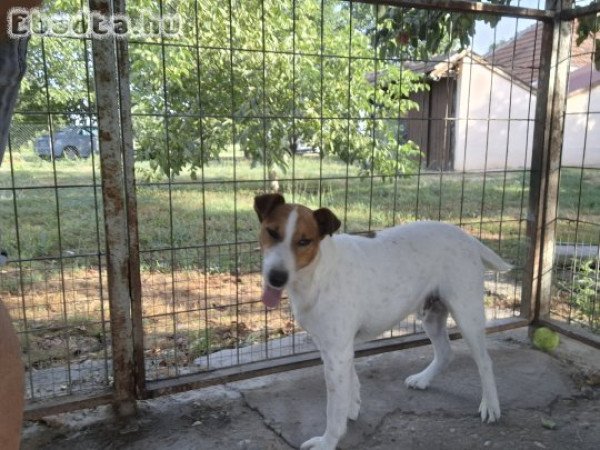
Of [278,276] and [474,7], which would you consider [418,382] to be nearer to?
[278,276]

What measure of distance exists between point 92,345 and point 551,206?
3.98 meters

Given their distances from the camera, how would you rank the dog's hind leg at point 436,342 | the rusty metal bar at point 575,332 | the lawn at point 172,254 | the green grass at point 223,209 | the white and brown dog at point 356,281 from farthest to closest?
the green grass at point 223,209
the rusty metal bar at point 575,332
the dog's hind leg at point 436,342
the lawn at point 172,254
the white and brown dog at point 356,281

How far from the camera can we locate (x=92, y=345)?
432 centimetres

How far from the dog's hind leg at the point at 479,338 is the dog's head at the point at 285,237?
1.12 m

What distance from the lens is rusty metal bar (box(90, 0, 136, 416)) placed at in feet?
9.41

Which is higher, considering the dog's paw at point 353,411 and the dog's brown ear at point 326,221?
the dog's brown ear at point 326,221

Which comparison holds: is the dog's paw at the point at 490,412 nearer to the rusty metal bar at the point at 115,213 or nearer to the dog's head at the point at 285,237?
the dog's head at the point at 285,237

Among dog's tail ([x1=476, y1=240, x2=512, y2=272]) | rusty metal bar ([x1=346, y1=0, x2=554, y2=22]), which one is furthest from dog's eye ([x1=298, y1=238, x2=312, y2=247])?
rusty metal bar ([x1=346, y1=0, x2=554, y2=22])

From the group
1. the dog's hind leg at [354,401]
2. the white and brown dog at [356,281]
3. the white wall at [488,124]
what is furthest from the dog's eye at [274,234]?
the white wall at [488,124]

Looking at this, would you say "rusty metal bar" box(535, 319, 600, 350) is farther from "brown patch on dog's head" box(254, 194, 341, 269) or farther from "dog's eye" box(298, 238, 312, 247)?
"dog's eye" box(298, 238, 312, 247)

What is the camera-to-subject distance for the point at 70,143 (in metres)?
3.41

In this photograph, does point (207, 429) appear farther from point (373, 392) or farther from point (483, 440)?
point (483, 440)

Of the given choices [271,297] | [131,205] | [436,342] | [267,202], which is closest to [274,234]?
[267,202]

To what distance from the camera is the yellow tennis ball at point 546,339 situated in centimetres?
434
